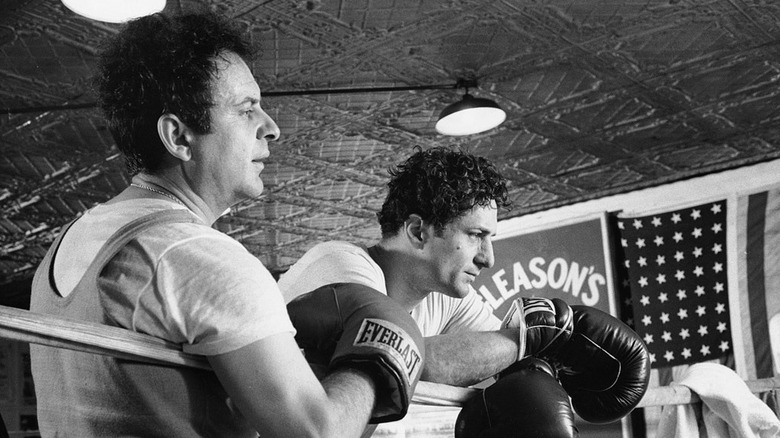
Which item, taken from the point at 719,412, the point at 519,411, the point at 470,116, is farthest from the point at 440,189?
the point at 470,116

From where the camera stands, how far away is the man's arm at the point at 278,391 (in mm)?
905

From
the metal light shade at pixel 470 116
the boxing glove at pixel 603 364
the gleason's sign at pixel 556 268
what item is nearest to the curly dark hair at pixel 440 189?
the boxing glove at pixel 603 364

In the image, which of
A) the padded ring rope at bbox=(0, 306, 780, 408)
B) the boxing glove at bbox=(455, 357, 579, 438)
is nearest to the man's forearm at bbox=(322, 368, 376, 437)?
the padded ring rope at bbox=(0, 306, 780, 408)

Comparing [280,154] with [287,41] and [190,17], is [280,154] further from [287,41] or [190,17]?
[190,17]

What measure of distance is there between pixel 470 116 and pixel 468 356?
2.86m

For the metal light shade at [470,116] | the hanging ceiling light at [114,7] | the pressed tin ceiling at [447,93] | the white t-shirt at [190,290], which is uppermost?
the pressed tin ceiling at [447,93]

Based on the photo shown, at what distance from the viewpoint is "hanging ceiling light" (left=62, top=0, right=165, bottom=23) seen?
9.62 ft

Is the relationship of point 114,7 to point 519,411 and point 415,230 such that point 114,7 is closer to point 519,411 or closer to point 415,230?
point 415,230

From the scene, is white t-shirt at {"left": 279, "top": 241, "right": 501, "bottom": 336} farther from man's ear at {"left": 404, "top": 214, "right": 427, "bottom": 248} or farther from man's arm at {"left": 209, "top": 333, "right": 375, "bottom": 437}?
man's arm at {"left": 209, "top": 333, "right": 375, "bottom": 437}

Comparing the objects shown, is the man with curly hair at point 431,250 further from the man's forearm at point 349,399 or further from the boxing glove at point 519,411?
the man's forearm at point 349,399

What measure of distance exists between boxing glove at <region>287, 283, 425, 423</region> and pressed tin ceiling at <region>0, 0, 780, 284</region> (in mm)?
2515

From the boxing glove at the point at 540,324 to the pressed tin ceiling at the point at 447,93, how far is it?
2081mm

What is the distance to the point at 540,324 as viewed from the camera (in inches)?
71.0

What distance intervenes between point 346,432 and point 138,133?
54cm
